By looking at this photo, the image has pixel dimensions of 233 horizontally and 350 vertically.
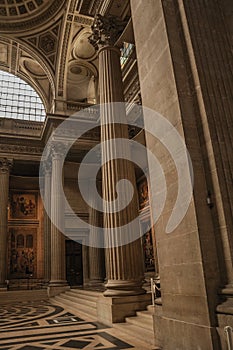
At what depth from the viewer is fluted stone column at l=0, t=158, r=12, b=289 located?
13258mm

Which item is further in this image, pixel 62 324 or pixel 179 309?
pixel 62 324

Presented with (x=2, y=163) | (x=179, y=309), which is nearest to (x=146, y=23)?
(x=179, y=309)

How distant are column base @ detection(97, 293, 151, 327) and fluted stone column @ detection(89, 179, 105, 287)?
8.75 m

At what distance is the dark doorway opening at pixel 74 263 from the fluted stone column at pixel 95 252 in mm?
1378

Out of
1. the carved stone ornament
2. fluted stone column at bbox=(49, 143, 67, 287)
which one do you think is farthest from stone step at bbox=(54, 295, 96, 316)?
the carved stone ornament

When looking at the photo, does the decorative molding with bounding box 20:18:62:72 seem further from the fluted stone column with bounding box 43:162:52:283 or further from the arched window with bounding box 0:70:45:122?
the fluted stone column with bounding box 43:162:52:283

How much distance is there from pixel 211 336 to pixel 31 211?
A: 17.1m

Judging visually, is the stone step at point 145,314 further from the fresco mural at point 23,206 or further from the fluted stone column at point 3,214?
the fresco mural at point 23,206

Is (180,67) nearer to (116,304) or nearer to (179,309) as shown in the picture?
(179,309)

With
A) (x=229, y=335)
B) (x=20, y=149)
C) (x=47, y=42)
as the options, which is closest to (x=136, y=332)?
(x=229, y=335)

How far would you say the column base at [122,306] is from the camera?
545 cm

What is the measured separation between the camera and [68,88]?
648 inches

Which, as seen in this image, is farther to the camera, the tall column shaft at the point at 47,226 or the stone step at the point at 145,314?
the tall column shaft at the point at 47,226

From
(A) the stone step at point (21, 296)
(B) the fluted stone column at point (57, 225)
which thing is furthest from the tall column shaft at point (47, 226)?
(B) the fluted stone column at point (57, 225)
